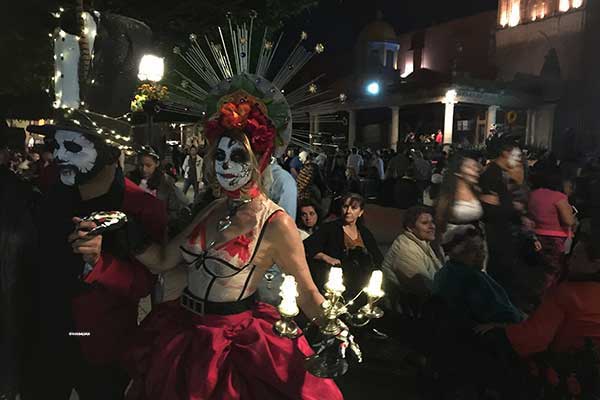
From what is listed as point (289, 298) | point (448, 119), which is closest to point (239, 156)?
point (289, 298)

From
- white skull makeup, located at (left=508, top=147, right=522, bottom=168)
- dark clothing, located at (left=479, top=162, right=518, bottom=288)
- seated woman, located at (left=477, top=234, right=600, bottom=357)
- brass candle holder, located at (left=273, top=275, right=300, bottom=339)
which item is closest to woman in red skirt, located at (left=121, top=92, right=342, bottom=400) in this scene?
brass candle holder, located at (left=273, top=275, right=300, bottom=339)

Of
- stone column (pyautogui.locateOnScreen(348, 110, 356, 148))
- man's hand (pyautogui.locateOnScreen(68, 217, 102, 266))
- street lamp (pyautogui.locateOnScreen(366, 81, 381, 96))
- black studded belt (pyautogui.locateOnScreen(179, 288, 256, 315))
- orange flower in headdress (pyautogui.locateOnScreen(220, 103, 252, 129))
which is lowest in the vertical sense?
black studded belt (pyautogui.locateOnScreen(179, 288, 256, 315))

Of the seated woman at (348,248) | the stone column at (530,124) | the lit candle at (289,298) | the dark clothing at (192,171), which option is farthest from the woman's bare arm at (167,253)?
the stone column at (530,124)

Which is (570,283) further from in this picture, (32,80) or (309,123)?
(32,80)

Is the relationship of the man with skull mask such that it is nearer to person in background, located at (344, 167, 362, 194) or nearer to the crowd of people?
the crowd of people

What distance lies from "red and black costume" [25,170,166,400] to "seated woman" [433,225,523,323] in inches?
76.8

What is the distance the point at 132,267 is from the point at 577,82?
41.8 metres

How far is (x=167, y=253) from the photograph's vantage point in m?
2.54

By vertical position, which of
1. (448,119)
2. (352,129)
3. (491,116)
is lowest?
(352,129)

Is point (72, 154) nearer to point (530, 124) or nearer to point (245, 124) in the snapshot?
point (245, 124)

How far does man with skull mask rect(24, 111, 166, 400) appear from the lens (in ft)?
8.17

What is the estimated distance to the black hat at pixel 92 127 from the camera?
8.06 ft

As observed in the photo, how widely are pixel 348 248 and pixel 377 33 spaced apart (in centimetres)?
4260

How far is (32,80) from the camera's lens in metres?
7.40
